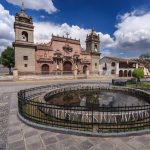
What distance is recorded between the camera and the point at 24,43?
30406 mm

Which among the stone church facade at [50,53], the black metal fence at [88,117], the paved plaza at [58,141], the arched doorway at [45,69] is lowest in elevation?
the paved plaza at [58,141]

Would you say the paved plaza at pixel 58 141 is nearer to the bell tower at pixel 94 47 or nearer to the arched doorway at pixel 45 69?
the arched doorway at pixel 45 69

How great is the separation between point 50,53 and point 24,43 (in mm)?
7095

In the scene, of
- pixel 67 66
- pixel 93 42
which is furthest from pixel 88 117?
pixel 93 42

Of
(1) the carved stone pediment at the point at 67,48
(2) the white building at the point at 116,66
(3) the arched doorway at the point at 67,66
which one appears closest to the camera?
(1) the carved stone pediment at the point at 67,48

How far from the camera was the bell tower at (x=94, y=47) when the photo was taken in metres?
43.9

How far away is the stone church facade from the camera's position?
30.2 m

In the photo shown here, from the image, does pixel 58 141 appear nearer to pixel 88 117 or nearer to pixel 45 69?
pixel 88 117

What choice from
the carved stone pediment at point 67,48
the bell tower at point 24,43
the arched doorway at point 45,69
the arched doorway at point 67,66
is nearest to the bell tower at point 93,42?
the carved stone pediment at point 67,48

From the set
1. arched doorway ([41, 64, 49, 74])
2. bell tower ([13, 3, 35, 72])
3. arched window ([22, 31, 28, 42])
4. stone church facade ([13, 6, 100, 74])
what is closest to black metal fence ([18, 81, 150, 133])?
bell tower ([13, 3, 35, 72])

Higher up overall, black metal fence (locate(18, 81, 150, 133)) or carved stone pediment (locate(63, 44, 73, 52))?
carved stone pediment (locate(63, 44, 73, 52))

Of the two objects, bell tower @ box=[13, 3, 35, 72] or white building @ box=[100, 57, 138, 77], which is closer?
bell tower @ box=[13, 3, 35, 72]

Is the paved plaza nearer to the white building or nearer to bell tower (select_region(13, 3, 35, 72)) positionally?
bell tower (select_region(13, 3, 35, 72))

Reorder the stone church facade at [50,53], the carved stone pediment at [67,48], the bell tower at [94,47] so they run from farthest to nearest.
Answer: the bell tower at [94,47] → the carved stone pediment at [67,48] → the stone church facade at [50,53]
